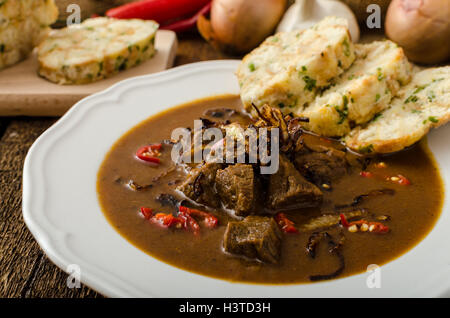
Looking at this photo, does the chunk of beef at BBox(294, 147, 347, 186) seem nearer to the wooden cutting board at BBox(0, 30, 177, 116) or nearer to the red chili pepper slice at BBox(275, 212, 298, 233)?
the red chili pepper slice at BBox(275, 212, 298, 233)

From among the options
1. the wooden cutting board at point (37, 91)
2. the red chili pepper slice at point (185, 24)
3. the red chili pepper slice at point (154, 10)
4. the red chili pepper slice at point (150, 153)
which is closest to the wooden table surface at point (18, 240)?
the wooden cutting board at point (37, 91)

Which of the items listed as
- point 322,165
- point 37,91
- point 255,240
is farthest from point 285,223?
point 37,91

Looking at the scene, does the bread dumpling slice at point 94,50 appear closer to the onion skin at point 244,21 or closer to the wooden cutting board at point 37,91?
the wooden cutting board at point 37,91

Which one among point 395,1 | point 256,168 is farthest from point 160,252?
point 395,1

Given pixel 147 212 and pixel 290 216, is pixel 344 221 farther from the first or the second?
pixel 147 212

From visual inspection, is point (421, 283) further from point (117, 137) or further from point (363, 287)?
point (117, 137)
